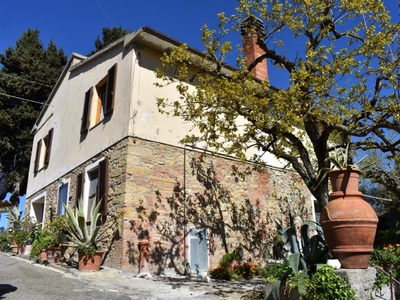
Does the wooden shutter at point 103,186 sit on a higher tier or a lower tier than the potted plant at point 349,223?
higher

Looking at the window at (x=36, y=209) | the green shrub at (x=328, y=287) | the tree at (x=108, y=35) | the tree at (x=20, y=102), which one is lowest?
the green shrub at (x=328, y=287)

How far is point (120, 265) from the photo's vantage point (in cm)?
774

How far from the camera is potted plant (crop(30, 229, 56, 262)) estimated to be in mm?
9414

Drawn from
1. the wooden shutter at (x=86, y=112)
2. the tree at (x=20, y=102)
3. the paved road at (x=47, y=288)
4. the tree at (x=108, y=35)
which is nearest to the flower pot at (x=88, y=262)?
the paved road at (x=47, y=288)

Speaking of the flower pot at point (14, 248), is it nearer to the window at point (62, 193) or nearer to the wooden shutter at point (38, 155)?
→ the wooden shutter at point (38, 155)

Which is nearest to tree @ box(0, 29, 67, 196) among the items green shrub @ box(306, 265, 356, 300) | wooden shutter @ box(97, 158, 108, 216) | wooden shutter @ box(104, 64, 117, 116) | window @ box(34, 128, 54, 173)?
window @ box(34, 128, 54, 173)

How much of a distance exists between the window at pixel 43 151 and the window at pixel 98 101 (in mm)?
3692

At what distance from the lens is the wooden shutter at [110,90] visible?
32.4 ft

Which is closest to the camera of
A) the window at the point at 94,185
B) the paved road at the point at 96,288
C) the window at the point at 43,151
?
the paved road at the point at 96,288

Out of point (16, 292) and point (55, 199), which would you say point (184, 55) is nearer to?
point (16, 292)

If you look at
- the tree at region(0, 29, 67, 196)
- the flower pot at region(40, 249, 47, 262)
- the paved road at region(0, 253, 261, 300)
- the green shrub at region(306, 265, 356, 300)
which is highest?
the tree at region(0, 29, 67, 196)

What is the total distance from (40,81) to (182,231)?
15.3 meters

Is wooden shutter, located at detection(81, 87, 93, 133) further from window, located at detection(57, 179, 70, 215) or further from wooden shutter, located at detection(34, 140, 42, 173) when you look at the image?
wooden shutter, located at detection(34, 140, 42, 173)

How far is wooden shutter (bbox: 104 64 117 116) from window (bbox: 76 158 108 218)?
1.54 m
